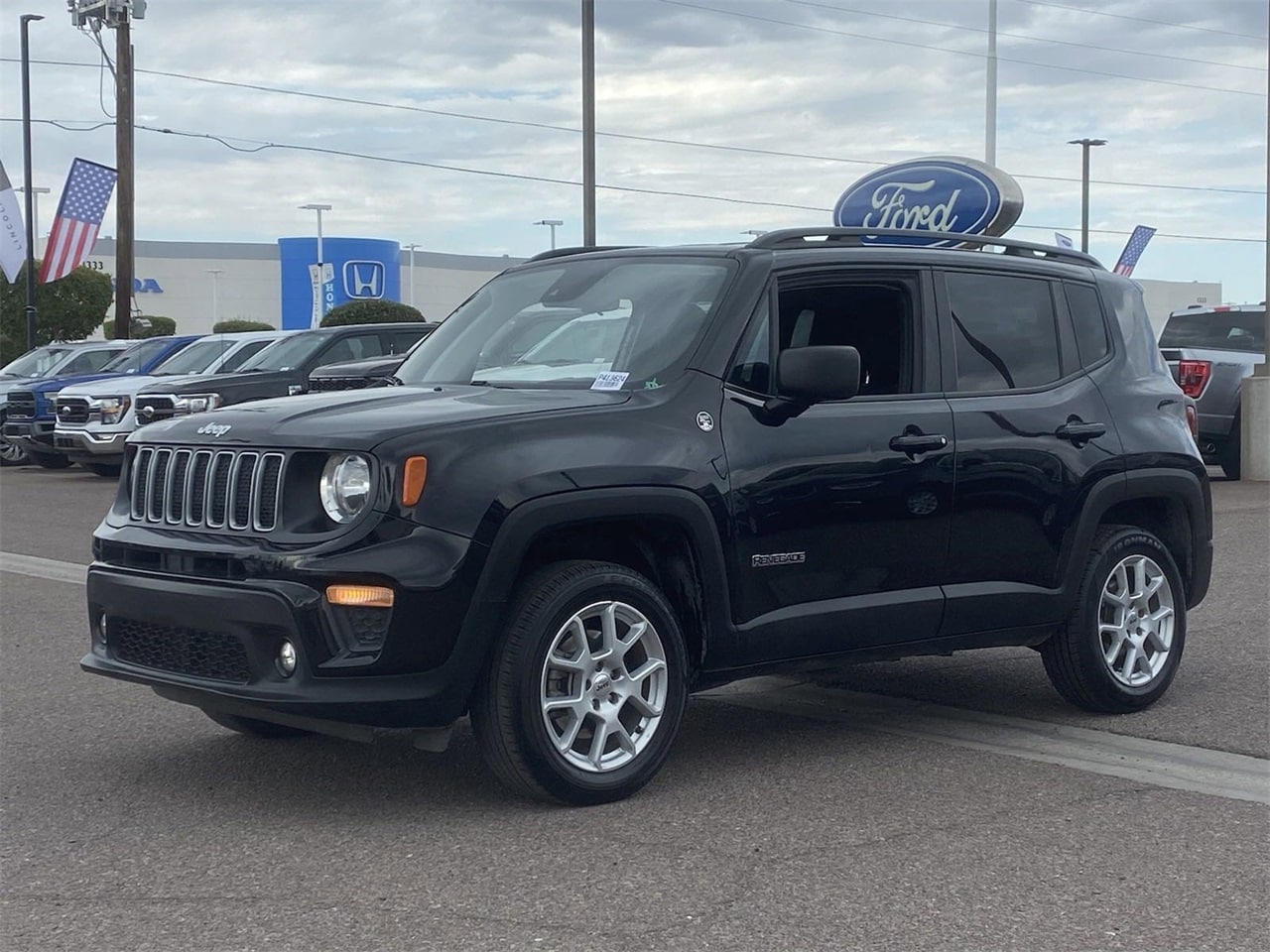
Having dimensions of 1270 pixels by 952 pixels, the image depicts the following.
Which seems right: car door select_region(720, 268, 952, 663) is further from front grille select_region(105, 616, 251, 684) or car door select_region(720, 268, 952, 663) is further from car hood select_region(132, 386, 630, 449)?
front grille select_region(105, 616, 251, 684)

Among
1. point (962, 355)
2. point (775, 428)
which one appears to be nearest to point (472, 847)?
point (775, 428)

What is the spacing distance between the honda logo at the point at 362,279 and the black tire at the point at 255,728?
236 ft

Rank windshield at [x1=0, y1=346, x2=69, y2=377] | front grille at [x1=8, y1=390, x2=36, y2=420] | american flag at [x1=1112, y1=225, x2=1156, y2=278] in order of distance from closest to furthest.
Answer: front grille at [x1=8, y1=390, x2=36, y2=420], windshield at [x1=0, y1=346, x2=69, y2=377], american flag at [x1=1112, y1=225, x2=1156, y2=278]

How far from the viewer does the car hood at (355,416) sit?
17.6ft

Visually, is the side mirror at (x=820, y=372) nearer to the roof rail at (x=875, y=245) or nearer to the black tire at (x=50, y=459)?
the roof rail at (x=875, y=245)

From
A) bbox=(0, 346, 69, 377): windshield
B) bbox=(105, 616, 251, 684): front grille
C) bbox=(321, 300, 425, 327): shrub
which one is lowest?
bbox=(105, 616, 251, 684): front grille

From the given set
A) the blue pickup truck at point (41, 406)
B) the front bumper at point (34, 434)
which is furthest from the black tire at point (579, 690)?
the front bumper at point (34, 434)

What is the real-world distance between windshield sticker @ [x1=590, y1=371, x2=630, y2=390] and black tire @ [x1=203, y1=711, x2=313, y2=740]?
5.64ft

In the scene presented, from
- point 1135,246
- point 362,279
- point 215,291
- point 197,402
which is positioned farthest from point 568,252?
point 215,291

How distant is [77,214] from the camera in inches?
1256

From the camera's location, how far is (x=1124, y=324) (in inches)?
292

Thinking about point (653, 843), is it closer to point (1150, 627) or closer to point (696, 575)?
point (696, 575)

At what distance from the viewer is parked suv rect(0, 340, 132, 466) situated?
24391mm

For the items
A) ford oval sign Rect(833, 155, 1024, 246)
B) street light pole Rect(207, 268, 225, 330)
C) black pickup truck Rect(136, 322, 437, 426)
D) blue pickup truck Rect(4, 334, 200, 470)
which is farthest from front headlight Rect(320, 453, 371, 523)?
street light pole Rect(207, 268, 225, 330)
